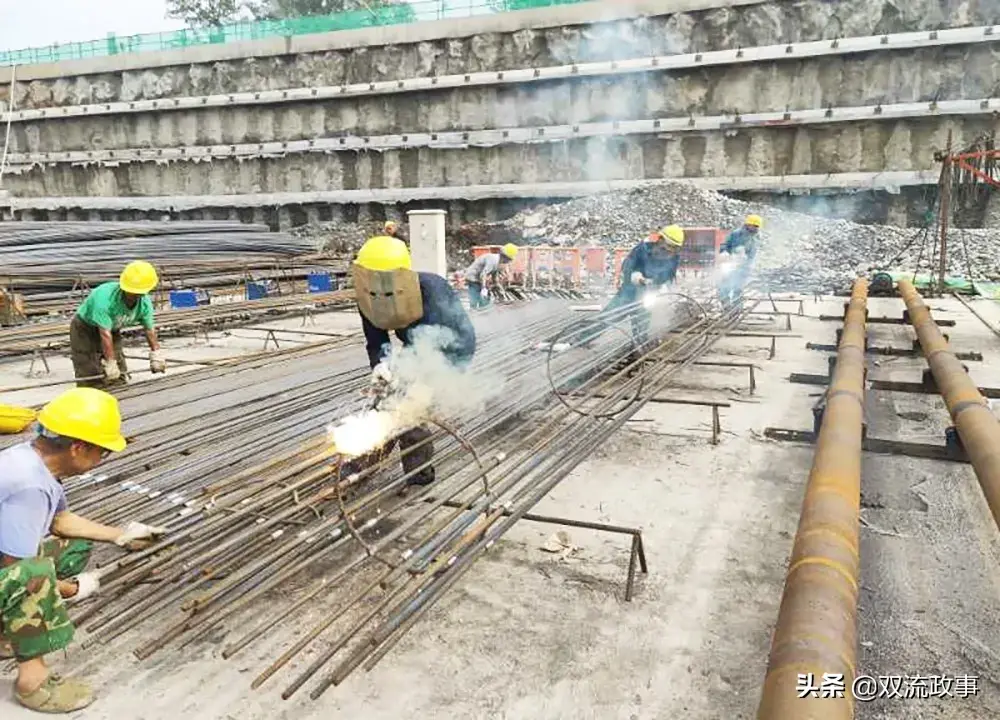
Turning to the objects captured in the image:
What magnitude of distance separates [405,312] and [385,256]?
0.34 meters

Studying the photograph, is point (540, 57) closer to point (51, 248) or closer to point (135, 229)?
point (135, 229)

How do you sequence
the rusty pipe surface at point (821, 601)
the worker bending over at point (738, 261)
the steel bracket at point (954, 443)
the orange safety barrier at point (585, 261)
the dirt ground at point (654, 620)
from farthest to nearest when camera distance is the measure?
the orange safety barrier at point (585, 261) < the worker bending over at point (738, 261) < the steel bracket at point (954, 443) < the dirt ground at point (654, 620) < the rusty pipe surface at point (821, 601)

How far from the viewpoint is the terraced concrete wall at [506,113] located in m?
17.4

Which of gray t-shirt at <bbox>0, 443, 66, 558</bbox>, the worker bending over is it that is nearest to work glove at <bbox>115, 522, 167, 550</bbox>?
gray t-shirt at <bbox>0, 443, 66, 558</bbox>

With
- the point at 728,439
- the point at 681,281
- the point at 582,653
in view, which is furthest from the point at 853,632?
the point at 681,281

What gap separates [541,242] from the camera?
59.2ft

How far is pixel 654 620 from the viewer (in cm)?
296

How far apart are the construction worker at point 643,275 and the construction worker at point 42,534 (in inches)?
216

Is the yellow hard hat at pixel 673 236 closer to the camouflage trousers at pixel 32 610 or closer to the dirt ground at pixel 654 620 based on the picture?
the dirt ground at pixel 654 620

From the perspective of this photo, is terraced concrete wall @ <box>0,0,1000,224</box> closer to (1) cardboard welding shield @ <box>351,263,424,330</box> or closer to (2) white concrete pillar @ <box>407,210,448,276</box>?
(2) white concrete pillar @ <box>407,210,448,276</box>

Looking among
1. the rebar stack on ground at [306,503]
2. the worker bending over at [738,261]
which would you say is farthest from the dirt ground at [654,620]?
the worker bending over at [738,261]

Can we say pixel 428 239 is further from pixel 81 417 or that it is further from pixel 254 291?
pixel 81 417

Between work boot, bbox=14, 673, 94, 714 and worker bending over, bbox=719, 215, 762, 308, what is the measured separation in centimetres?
910

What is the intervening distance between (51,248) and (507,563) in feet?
38.8
